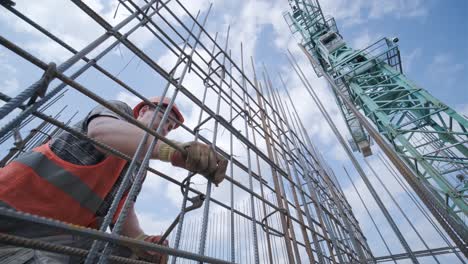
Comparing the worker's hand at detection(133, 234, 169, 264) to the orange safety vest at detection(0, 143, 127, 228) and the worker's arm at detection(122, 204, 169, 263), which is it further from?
the orange safety vest at detection(0, 143, 127, 228)

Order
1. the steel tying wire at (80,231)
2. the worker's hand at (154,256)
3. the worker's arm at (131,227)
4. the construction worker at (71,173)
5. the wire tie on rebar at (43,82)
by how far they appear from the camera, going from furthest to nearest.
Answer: the worker's arm at (131,227) → the worker's hand at (154,256) → the construction worker at (71,173) → the wire tie on rebar at (43,82) → the steel tying wire at (80,231)

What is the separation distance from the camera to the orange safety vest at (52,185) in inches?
36.1

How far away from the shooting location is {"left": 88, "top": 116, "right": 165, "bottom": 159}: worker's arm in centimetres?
101

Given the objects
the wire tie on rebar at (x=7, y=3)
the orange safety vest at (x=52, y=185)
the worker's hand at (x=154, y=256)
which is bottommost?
the worker's hand at (x=154, y=256)

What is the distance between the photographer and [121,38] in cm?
124

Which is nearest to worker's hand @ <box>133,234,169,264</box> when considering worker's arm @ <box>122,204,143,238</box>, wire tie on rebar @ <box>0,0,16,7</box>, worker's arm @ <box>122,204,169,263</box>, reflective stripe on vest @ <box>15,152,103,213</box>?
worker's arm @ <box>122,204,169,263</box>

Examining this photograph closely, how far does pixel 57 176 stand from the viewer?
1.00m

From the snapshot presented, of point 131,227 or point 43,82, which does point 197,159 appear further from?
point 131,227

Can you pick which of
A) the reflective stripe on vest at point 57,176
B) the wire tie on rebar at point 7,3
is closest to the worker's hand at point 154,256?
the reflective stripe on vest at point 57,176

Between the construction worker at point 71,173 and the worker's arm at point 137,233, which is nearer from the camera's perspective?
the construction worker at point 71,173

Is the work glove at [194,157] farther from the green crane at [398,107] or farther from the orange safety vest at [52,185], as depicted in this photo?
the green crane at [398,107]

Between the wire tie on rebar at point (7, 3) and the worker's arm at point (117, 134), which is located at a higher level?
the wire tie on rebar at point (7, 3)

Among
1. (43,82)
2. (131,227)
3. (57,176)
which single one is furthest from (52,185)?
(131,227)

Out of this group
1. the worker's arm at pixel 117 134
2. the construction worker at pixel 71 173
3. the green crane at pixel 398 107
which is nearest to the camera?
the construction worker at pixel 71 173
